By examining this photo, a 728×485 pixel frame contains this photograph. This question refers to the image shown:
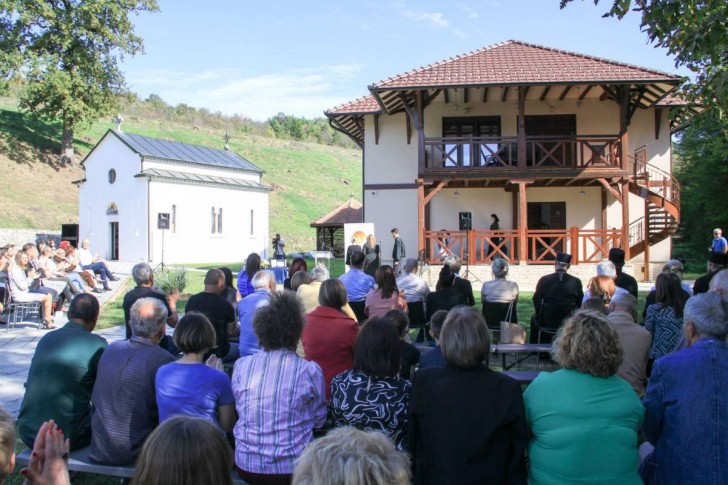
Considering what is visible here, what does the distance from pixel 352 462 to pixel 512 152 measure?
713 inches

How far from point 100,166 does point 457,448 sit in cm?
3283

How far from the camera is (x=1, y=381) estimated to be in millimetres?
6664

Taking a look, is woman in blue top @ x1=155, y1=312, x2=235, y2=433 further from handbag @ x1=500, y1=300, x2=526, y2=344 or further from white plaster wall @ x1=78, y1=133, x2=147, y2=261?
white plaster wall @ x1=78, y1=133, x2=147, y2=261

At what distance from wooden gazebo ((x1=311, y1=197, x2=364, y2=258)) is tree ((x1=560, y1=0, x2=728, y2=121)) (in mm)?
26945

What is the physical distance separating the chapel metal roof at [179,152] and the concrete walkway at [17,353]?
2096 centimetres

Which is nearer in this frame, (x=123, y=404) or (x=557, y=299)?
(x=123, y=404)

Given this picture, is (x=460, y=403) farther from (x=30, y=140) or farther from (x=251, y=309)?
(x=30, y=140)

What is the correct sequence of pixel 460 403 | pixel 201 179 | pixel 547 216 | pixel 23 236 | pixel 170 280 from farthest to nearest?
pixel 201 179
pixel 23 236
pixel 547 216
pixel 170 280
pixel 460 403

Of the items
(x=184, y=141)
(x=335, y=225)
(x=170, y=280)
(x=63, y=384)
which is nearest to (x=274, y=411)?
(x=63, y=384)

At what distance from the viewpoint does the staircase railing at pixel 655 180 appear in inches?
696

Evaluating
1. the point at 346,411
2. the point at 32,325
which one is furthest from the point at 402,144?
the point at 346,411

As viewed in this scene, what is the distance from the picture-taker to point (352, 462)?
1338mm

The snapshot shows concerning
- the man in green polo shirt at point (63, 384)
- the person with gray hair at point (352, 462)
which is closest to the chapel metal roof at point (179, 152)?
the man in green polo shirt at point (63, 384)

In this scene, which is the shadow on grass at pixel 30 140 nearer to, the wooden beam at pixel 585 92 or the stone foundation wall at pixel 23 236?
the stone foundation wall at pixel 23 236
